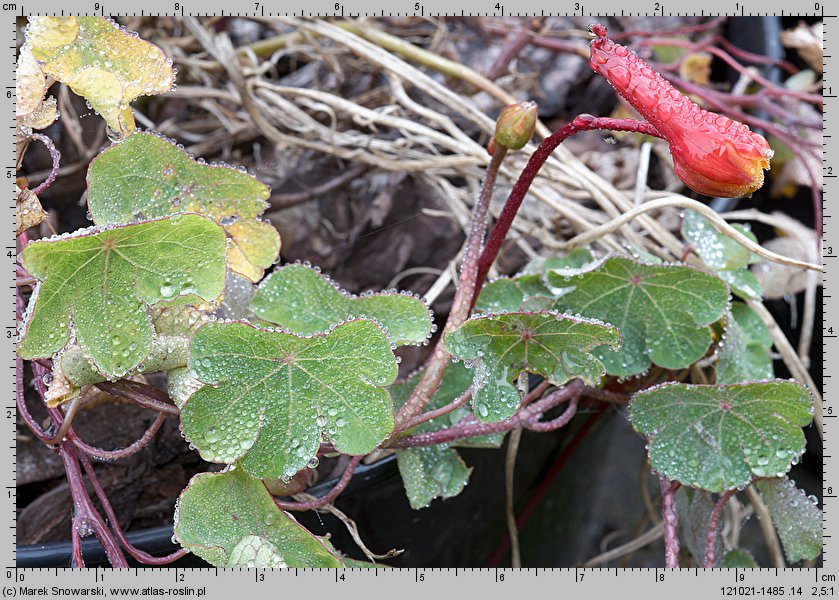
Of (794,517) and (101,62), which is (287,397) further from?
(794,517)

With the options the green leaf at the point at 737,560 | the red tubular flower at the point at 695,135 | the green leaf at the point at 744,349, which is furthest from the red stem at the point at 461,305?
the green leaf at the point at 737,560

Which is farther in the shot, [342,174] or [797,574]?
[342,174]

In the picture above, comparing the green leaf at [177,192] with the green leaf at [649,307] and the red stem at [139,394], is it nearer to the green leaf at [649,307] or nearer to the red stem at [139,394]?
the red stem at [139,394]

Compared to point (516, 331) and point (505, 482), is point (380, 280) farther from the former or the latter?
point (516, 331)

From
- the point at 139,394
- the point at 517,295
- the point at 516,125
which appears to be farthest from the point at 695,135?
the point at 139,394

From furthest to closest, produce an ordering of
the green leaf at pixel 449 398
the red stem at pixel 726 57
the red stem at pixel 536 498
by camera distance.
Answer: the red stem at pixel 726 57
the red stem at pixel 536 498
the green leaf at pixel 449 398

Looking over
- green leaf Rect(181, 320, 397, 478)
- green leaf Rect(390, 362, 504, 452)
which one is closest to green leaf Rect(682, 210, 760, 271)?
green leaf Rect(390, 362, 504, 452)

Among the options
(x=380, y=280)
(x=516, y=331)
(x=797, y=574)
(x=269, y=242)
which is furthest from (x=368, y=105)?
(x=797, y=574)
